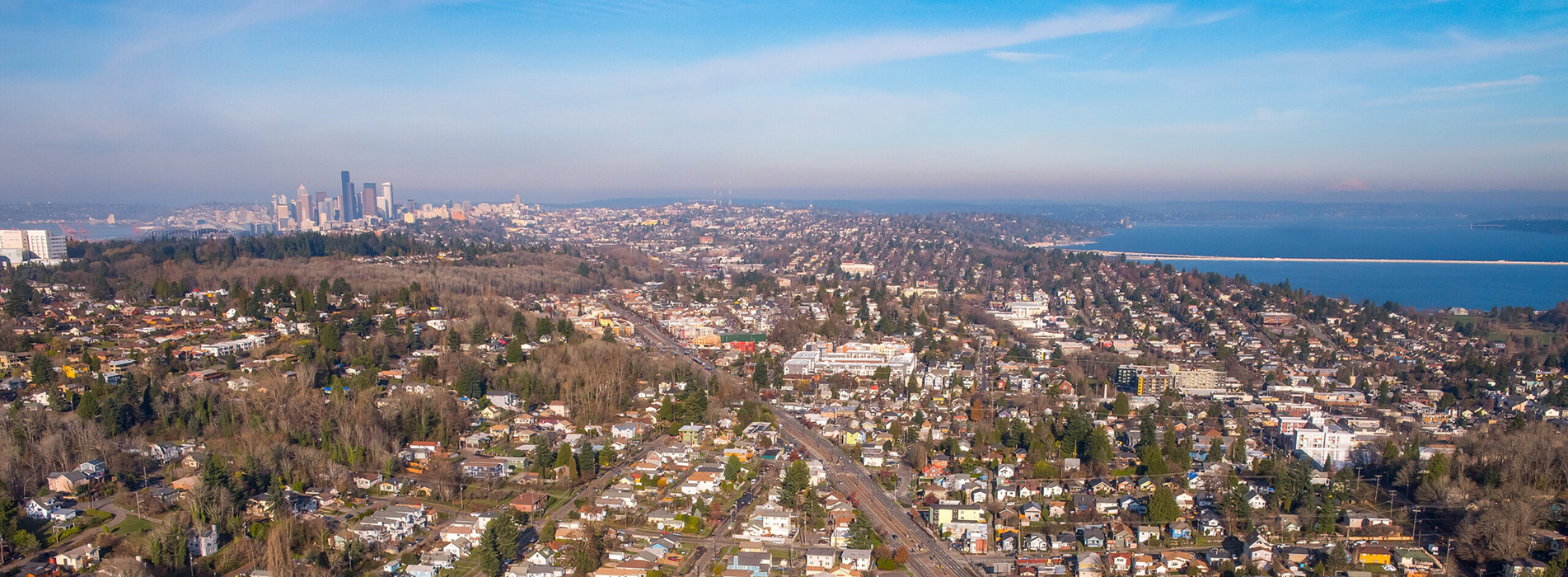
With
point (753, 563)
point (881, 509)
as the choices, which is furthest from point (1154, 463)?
point (753, 563)

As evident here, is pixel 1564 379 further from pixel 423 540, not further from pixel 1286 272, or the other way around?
pixel 1286 272

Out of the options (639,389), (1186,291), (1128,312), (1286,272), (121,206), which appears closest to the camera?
(639,389)

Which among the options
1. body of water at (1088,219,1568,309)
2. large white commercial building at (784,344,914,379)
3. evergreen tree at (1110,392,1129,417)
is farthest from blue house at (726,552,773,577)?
body of water at (1088,219,1568,309)

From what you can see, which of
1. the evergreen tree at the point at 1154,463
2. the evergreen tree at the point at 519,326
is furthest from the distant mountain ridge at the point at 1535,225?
the evergreen tree at the point at 519,326

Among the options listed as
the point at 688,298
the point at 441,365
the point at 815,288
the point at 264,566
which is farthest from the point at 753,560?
the point at 815,288

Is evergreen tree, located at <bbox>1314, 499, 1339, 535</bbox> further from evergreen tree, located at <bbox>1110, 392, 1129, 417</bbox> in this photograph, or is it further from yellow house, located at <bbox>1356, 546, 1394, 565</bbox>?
evergreen tree, located at <bbox>1110, 392, 1129, 417</bbox>

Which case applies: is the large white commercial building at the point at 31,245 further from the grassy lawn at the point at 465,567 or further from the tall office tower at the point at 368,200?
the tall office tower at the point at 368,200

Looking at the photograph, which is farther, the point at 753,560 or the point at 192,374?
the point at 192,374
